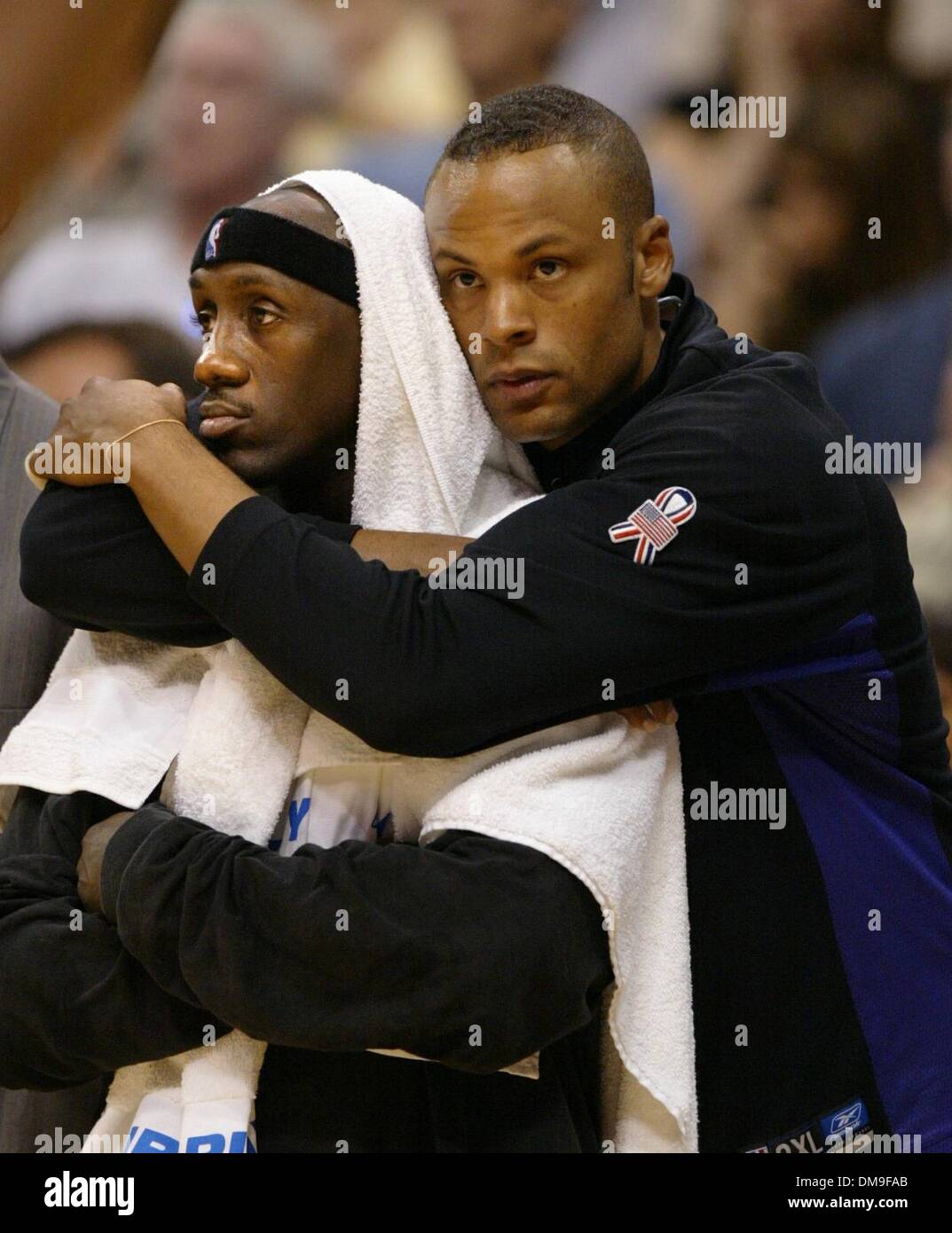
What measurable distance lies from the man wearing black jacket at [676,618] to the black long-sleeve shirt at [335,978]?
26mm

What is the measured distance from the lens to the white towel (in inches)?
51.2

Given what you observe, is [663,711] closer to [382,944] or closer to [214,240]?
[382,944]

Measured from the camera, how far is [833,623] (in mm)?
1435

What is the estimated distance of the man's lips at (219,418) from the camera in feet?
4.79

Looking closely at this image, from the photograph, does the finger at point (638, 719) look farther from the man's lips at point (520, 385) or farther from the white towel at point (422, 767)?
the man's lips at point (520, 385)

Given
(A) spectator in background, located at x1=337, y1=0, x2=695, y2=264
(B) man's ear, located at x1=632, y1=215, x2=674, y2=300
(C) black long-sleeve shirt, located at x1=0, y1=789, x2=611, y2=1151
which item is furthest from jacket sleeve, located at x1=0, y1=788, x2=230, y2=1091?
(A) spectator in background, located at x1=337, y1=0, x2=695, y2=264

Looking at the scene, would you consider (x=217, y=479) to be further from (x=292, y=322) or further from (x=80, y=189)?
(x=80, y=189)

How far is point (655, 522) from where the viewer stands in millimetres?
1346

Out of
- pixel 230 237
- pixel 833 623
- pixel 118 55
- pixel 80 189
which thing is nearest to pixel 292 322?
pixel 230 237

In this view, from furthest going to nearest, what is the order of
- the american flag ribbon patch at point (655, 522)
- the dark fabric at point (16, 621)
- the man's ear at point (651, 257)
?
the dark fabric at point (16, 621) → the man's ear at point (651, 257) → the american flag ribbon patch at point (655, 522)

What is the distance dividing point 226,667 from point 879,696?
25.9 inches

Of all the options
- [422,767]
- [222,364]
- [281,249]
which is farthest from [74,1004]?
[281,249]

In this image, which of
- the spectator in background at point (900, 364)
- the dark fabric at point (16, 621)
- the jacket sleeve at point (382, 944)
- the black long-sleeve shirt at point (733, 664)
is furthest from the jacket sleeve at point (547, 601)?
the spectator in background at point (900, 364)
